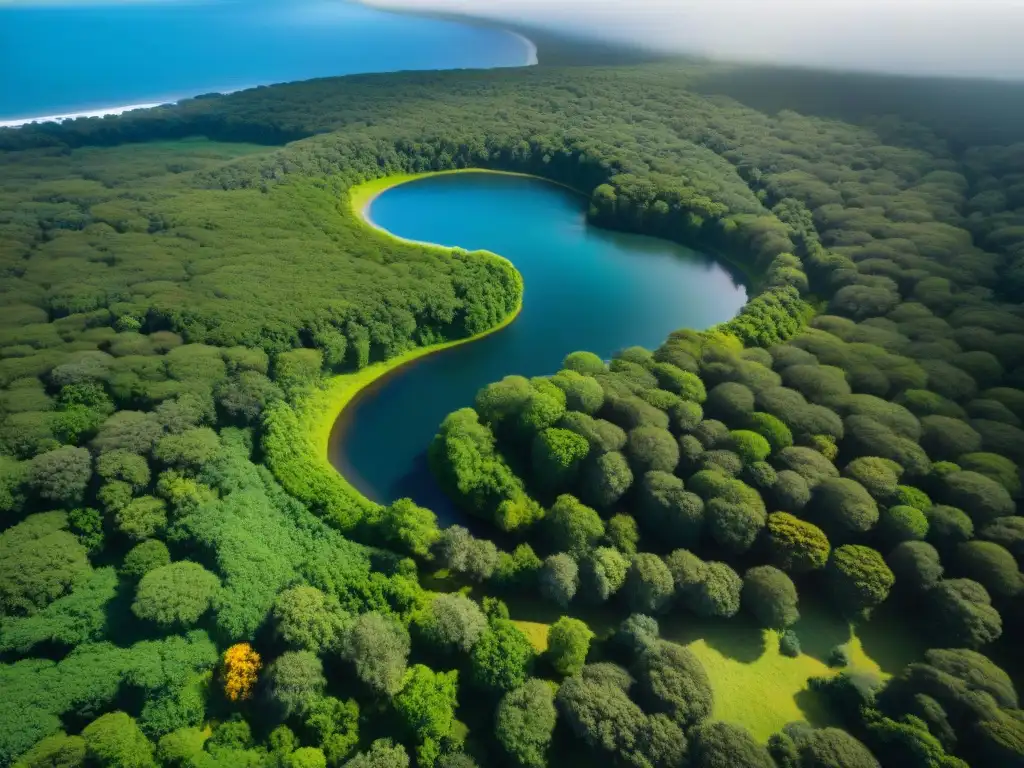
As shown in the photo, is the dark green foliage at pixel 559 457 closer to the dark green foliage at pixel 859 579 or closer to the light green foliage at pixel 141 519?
the dark green foliage at pixel 859 579

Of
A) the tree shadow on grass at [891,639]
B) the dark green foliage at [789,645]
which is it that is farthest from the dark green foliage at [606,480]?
the tree shadow on grass at [891,639]

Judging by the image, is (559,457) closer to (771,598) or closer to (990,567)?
(771,598)

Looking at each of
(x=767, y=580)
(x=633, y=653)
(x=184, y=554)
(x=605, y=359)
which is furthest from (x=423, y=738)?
(x=605, y=359)

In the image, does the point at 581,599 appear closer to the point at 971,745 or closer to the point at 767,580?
the point at 767,580

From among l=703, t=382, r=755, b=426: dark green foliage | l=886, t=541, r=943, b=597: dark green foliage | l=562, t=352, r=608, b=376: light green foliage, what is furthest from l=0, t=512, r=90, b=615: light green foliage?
l=886, t=541, r=943, b=597: dark green foliage

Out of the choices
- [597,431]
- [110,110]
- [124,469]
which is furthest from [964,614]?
[110,110]

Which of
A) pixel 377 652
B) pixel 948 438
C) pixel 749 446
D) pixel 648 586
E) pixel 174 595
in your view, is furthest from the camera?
pixel 948 438
